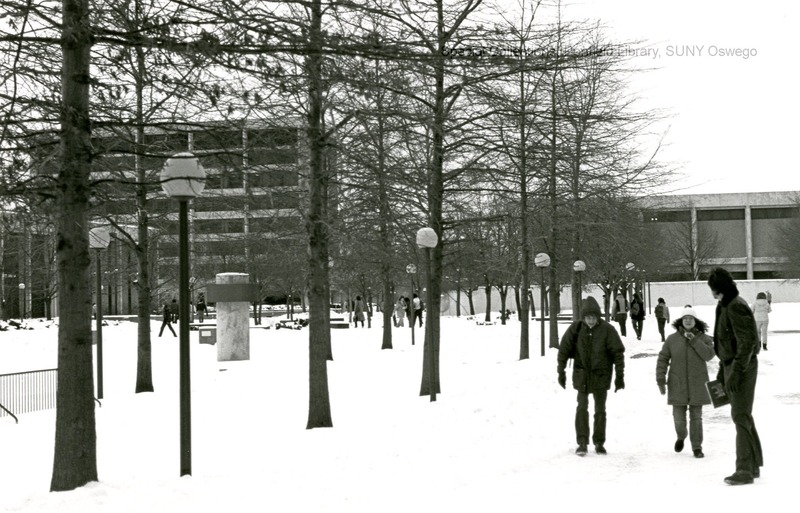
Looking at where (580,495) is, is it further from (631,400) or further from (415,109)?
(415,109)

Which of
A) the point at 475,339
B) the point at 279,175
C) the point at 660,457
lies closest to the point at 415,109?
the point at 279,175

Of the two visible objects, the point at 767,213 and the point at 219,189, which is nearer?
the point at 219,189

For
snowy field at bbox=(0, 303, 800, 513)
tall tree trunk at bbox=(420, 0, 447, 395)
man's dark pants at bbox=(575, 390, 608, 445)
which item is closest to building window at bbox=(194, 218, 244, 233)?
snowy field at bbox=(0, 303, 800, 513)

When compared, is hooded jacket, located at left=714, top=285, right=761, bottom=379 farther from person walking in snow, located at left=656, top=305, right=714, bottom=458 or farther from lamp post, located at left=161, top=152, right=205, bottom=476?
lamp post, located at left=161, top=152, right=205, bottom=476

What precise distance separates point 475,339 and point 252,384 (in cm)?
1552

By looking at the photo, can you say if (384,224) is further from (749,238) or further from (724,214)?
(724,214)

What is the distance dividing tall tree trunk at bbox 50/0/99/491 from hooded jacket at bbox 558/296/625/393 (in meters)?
4.50

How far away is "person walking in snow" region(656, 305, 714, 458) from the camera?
909cm

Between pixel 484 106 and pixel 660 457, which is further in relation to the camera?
pixel 484 106

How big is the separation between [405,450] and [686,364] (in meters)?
3.06

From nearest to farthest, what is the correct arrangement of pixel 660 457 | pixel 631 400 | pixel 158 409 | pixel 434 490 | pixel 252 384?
pixel 434 490, pixel 660 457, pixel 631 400, pixel 158 409, pixel 252 384

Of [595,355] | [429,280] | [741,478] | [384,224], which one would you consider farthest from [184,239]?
[384,224]

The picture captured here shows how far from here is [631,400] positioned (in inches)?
528

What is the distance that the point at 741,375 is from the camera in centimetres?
734
